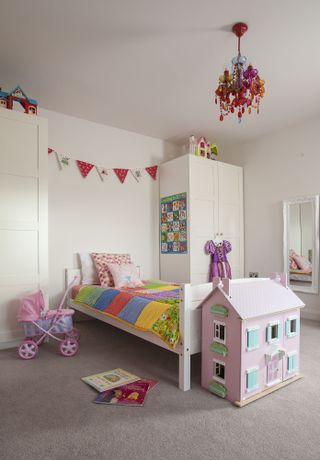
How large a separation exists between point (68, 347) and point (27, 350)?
0.33 m

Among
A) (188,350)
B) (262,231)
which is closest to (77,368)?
(188,350)

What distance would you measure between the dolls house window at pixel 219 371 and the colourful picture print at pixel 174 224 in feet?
8.02

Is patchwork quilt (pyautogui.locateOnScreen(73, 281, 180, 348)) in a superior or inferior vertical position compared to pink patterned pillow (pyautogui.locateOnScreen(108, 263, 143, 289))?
inferior

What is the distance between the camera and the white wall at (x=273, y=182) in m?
4.24

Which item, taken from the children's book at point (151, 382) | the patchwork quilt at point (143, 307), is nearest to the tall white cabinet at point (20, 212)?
the patchwork quilt at point (143, 307)

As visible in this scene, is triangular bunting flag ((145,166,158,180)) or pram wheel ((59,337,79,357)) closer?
pram wheel ((59,337,79,357))

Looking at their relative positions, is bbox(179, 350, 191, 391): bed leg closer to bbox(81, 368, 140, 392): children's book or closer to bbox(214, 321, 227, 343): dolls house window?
bbox(214, 321, 227, 343): dolls house window

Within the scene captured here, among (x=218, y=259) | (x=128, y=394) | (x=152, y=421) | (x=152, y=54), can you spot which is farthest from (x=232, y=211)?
(x=152, y=421)

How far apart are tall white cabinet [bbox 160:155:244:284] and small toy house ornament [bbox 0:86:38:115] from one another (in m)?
2.07

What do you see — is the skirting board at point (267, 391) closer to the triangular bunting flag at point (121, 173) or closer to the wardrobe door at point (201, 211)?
the wardrobe door at point (201, 211)

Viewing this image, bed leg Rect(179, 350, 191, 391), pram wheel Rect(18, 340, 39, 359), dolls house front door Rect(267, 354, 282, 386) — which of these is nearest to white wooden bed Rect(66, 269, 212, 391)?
bed leg Rect(179, 350, 191, 391)

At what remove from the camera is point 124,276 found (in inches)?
146

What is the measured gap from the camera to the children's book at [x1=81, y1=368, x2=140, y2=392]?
213 centimetres

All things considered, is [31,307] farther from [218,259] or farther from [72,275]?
[218,259]
